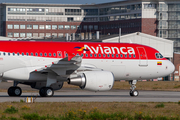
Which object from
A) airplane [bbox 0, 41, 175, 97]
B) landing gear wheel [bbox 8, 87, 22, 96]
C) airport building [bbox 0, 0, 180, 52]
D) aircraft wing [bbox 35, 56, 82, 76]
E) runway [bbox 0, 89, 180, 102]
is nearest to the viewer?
runway [bbox 0, 89, 180, 102]

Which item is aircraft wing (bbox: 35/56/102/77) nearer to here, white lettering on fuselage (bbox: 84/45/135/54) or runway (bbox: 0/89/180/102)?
runway (bbox: 0/89/180/102)

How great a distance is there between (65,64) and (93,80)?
2.43 m

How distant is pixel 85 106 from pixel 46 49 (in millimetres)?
8883

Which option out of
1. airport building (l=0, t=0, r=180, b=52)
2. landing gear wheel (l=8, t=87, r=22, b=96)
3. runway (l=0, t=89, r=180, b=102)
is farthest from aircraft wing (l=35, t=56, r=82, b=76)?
airport building (l=0, t=0, r=180, b=52)

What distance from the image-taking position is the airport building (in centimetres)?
12762

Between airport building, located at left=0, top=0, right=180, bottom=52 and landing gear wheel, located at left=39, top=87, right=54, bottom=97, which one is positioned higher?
airport building, located at left=0, top=0, right=180, bottom=52

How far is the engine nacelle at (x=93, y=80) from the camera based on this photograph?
1109 inches

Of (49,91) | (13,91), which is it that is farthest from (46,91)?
(13,91)

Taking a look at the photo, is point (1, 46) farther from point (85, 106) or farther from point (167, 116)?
point (167, 116)

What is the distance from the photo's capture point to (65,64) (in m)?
28.6

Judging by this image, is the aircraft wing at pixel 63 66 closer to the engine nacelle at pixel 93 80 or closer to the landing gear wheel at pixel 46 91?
the engine nacelle at pixel 93 80

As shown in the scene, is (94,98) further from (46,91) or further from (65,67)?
(46,91)

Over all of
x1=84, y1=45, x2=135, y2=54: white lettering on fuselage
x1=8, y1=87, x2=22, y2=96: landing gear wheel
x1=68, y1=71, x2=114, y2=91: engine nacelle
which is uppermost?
x1=84, y1=45, x2=135, y2=54: white lettering on fuselage

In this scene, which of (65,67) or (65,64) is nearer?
(65,64)
